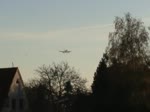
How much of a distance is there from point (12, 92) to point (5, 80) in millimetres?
1732

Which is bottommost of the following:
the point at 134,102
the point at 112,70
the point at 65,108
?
the point at 134,102

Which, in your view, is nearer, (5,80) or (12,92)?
(5,80)

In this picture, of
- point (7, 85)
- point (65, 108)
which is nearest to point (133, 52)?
point (7, 85)

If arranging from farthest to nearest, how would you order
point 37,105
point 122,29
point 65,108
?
point 65,108 → point 37,105 → point 122,29

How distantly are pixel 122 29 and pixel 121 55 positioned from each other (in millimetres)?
4698

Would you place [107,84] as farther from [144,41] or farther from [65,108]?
[65,108]

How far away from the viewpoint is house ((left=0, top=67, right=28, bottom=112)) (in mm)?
72188

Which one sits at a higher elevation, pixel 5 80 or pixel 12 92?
pixel 5 80

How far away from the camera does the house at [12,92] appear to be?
72.2 metres

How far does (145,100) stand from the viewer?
64.0 m

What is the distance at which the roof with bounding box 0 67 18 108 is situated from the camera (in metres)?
72.1

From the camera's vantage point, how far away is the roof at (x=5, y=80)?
7212 centimetres

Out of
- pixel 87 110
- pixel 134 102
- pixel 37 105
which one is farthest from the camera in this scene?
pixel 37 105

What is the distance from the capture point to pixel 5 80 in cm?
7388
